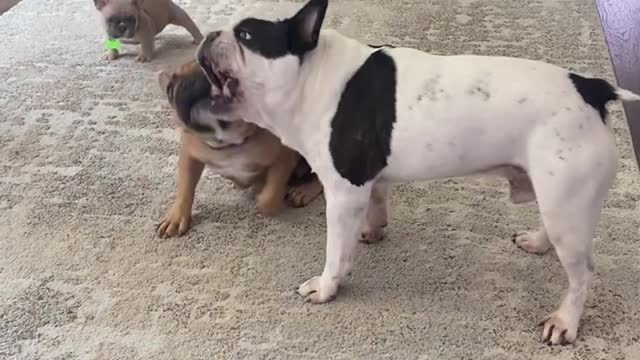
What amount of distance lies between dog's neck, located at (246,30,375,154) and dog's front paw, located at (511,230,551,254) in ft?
1.59

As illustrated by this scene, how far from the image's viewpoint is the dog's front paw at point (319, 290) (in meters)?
1.45

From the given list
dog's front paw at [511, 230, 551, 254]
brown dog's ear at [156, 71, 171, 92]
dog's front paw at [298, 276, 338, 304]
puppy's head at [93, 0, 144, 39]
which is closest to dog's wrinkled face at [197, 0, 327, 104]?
brown dog's ear at [156, 71, 171, 92]

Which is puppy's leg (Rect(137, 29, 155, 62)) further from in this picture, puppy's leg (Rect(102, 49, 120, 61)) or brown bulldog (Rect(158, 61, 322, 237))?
brown bulldog (Rect(158, 61, 322, 237))

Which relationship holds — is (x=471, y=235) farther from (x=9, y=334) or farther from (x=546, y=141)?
(x=9, y=334)

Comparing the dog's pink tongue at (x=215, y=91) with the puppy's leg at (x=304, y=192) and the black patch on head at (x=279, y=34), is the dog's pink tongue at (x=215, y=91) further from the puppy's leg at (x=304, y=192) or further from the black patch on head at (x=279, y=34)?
the puppy's leg at (x=304, y=192)

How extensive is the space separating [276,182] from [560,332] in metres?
0.59

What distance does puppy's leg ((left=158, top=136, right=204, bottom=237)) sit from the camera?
1.63m

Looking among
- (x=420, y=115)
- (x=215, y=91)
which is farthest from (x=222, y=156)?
(x=420, y=115)

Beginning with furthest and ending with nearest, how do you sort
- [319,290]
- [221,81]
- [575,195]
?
[319,290] < [221,81] < [575,195]

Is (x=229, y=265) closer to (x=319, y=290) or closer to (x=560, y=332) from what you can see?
(x=319, y=290)

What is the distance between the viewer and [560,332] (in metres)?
1.37

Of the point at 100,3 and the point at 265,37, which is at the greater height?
the point at 265,37

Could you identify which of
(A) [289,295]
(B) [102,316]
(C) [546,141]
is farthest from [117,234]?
(C) [546,141]

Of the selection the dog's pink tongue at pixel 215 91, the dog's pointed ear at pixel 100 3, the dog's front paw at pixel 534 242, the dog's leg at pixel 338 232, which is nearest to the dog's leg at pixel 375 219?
the dog's leg at pixel 338 232
